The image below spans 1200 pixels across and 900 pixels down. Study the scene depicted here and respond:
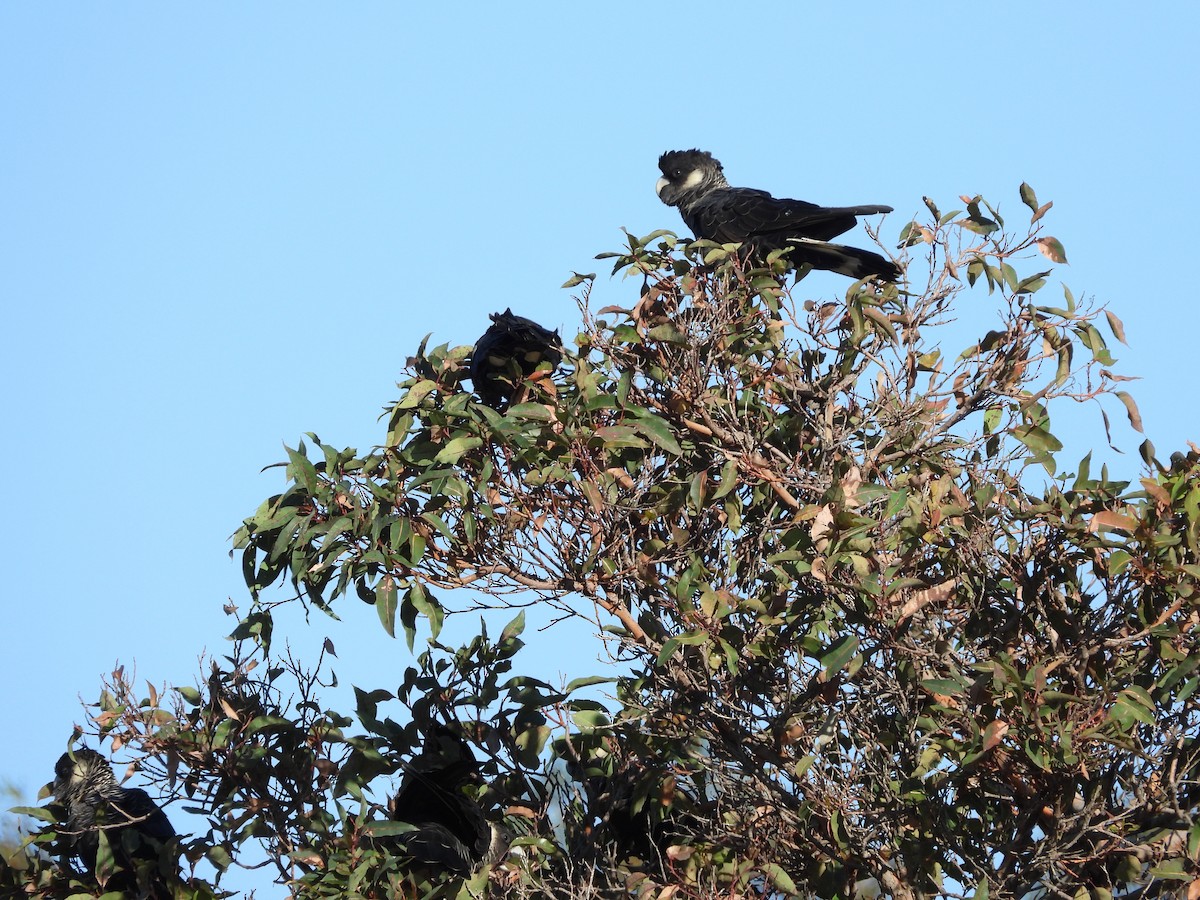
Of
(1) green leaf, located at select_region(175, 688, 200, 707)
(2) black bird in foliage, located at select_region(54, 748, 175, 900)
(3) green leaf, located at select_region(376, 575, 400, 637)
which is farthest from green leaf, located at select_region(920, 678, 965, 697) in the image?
(2) black bird in foliage, located at select_region(54, 748, 175, 900)

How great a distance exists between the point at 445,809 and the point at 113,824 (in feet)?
3.76

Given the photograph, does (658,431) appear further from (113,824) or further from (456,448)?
(113,824)

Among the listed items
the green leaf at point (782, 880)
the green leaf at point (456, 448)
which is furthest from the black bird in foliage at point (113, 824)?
the green leaf at point (782, 880)

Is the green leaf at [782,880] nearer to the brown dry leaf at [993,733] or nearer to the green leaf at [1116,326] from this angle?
the brown dry leaf at [993,733]

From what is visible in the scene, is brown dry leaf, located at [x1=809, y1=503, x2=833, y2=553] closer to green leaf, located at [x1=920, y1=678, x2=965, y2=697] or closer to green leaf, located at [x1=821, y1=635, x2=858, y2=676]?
green leaf, located at [x1=821, y1=635, x2=858, y2=676]

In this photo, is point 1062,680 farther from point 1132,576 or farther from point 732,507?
point 732,507

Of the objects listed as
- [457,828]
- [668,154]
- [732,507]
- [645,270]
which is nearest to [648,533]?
[732,507]

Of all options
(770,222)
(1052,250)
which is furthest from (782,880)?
(770,222)

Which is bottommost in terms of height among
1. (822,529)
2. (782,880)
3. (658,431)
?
(782,880)

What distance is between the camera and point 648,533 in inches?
173

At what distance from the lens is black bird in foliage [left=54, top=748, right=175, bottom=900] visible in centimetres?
477

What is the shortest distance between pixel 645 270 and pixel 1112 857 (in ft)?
7.81

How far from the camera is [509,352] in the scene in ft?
15.1

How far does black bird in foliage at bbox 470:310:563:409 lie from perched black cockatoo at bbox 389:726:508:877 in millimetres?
1228
